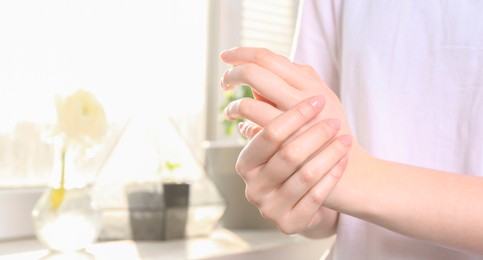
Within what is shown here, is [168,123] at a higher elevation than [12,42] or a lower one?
lower

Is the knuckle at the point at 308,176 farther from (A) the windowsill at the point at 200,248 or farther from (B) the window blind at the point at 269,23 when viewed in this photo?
(B) the window blind at the point at 269,23

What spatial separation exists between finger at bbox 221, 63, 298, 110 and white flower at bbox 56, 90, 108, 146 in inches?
16.9

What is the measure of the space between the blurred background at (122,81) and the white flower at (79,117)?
0.13 feet

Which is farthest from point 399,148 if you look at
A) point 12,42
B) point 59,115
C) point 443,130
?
point 12,42

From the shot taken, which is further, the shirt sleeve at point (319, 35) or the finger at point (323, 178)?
the shirt sleeve at point (319, 35)

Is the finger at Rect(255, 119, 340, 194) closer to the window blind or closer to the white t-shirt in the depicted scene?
the white t-shirt

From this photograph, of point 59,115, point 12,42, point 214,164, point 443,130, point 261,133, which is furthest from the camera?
point 214,164

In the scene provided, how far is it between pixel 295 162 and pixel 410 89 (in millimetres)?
277

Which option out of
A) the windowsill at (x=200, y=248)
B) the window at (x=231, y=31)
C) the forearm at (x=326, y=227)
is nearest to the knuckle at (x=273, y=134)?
the forearm at (x=326, y=227)

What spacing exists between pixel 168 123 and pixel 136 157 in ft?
0.27

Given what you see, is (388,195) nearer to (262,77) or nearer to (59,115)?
(262,77)

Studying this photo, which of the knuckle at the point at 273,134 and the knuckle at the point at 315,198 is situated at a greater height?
the knuckle at the point at 273,134

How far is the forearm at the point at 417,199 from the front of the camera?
2.03 feet

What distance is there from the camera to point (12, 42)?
113cm
